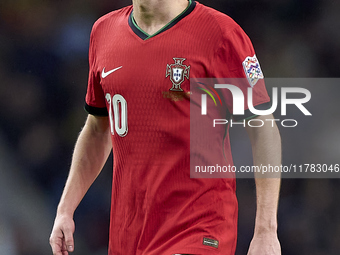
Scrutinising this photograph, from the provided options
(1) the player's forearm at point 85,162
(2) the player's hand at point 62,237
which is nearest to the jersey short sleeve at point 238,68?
(1) the player's forearm at point 85,162

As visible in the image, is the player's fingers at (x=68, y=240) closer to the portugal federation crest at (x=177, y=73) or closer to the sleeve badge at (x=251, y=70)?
the portugal federation crest at (x=177, y=73)

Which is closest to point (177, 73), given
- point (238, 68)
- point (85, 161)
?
point (238, 68)

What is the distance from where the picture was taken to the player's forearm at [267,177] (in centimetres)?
201

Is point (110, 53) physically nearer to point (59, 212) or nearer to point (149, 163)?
point (149, 163)

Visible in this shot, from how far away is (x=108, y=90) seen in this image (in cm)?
217

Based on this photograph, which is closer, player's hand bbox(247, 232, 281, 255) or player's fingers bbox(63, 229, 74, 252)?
player's hand bbox(247, 232, 281, 255)

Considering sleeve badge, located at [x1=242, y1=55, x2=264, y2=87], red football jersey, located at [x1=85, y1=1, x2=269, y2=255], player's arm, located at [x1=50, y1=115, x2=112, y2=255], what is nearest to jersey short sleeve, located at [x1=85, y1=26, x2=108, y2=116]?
player's arm, located at [x1=50, y1=115, x2=112, y2=255]

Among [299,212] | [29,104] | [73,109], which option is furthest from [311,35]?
[29,104]

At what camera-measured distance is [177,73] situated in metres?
2.01

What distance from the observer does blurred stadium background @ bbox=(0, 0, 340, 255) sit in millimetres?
4023

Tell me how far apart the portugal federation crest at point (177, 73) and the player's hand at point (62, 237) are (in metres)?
0.70

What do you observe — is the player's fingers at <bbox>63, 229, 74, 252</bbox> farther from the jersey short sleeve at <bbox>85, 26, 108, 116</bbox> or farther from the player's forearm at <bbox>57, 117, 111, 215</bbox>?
the jersey short sleeve at <bbox>85, 26, 108, 116</bbox>

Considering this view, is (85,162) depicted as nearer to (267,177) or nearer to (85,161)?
(85,161)

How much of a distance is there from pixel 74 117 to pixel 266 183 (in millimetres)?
2356
